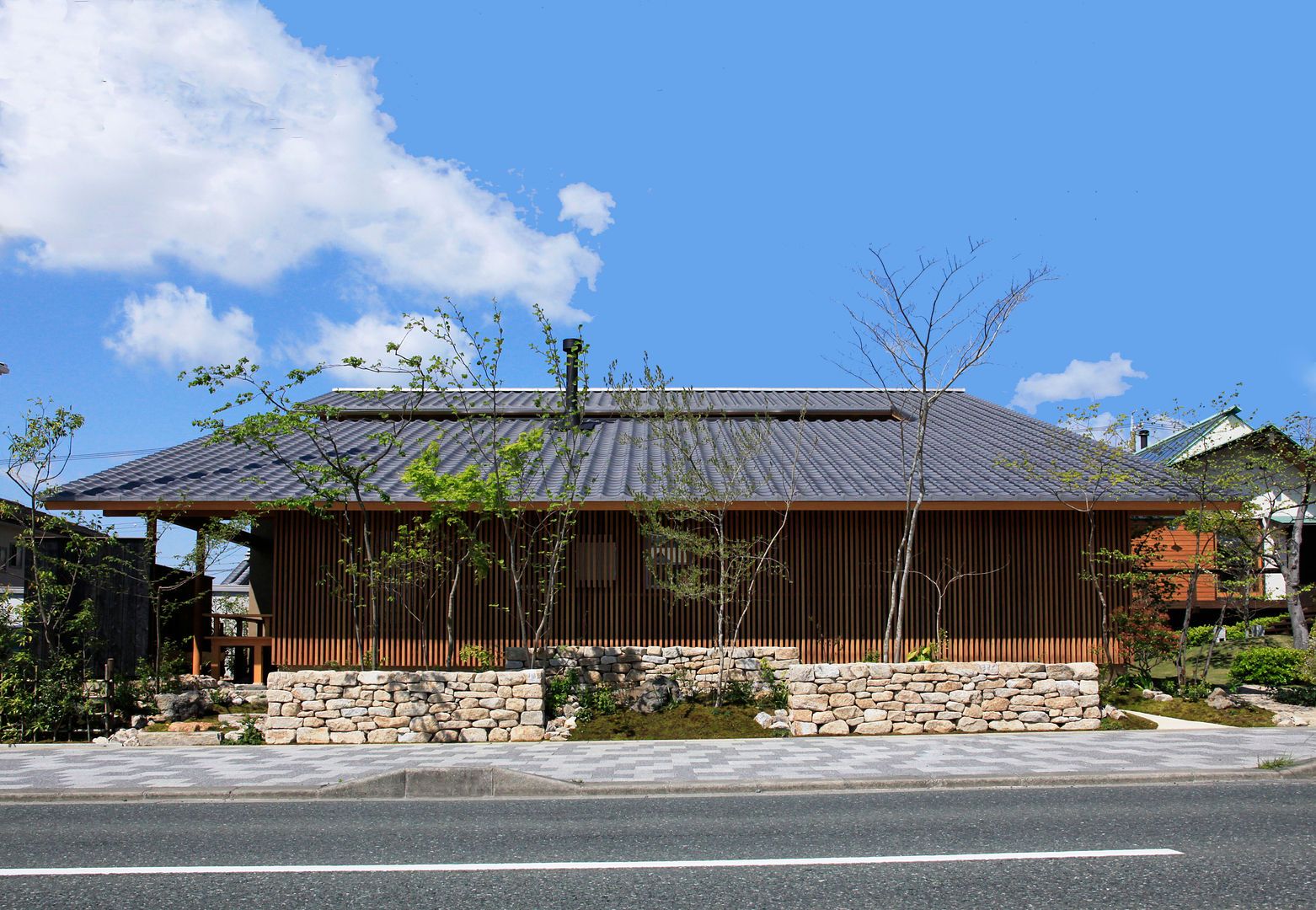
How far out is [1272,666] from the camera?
47.0ft

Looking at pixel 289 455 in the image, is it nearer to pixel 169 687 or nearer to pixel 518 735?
pixel 169 687

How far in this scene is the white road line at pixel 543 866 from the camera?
224 inches

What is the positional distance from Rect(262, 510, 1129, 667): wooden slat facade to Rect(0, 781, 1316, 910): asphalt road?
254 inches

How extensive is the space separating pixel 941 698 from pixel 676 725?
3490mm

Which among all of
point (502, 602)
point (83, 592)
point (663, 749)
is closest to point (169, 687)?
point (83, 592)

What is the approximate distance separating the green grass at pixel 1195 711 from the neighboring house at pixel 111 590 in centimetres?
1420

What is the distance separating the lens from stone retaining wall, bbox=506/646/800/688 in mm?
13250

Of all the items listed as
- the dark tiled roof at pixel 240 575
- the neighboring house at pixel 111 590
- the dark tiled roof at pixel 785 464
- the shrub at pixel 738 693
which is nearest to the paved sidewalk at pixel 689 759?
the shrub at pixel 738 693

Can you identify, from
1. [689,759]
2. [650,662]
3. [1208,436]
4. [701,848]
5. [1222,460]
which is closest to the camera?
[701,848]

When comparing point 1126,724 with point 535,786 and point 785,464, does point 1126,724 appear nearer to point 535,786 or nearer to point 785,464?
point 785,464

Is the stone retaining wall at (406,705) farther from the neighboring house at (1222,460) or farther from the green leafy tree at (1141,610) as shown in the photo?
the neighboring house at (1222,460)

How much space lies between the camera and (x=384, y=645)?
1460 cm

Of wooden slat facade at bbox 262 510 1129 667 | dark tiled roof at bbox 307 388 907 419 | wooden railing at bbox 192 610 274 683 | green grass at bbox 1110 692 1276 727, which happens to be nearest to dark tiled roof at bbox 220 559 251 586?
dark tiled roof at bbox 307 388 907 419

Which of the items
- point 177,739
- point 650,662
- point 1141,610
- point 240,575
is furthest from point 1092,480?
point 240,575
